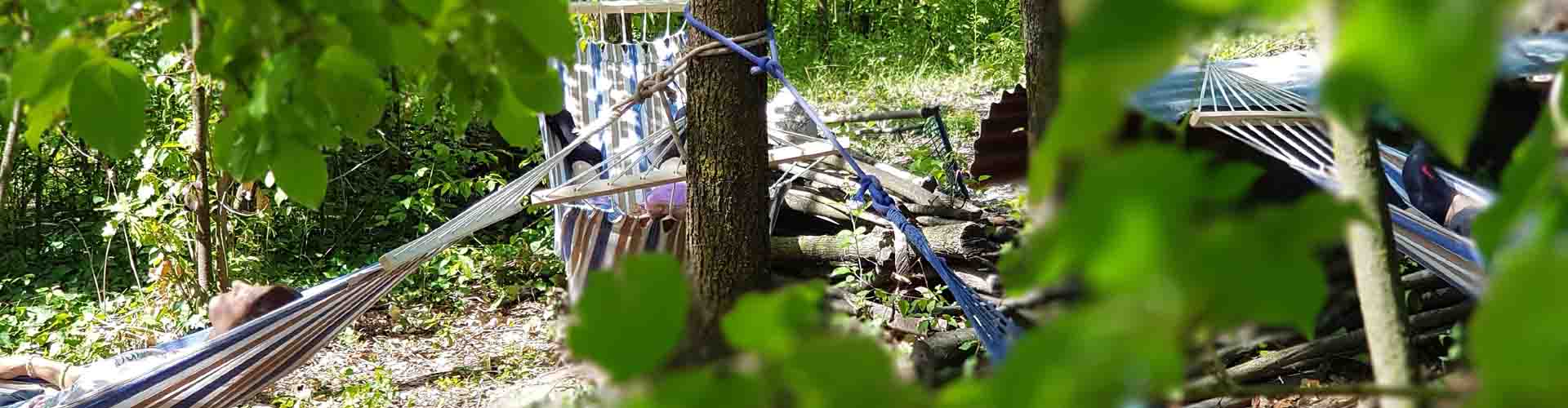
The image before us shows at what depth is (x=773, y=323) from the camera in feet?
1.45

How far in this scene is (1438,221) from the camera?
300cm

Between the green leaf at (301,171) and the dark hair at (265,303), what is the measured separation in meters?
2.58

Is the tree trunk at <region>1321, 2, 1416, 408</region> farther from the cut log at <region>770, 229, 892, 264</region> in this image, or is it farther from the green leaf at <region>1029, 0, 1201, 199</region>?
the cut log at <region>770, 229, 892, 264</region>

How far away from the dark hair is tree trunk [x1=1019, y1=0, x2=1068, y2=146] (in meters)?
2.07

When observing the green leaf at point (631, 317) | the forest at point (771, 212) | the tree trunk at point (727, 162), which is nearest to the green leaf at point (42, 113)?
the forest at point (771, 212)

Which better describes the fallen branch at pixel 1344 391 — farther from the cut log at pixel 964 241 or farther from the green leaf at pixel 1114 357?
the cut log at pixel 964 241

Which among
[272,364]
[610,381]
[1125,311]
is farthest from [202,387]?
[1125,311]

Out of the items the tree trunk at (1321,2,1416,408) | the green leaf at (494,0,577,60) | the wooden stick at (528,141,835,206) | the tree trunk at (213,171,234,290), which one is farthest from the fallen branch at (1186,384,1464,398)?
the tree trunk at (213,171,234,290)

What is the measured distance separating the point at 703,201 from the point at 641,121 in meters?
1.72

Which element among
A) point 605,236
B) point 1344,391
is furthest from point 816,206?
point 1344,391

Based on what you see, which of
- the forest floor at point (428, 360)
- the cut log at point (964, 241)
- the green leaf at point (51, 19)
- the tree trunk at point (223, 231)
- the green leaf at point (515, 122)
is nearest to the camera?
the green leaf at point (51, 19)

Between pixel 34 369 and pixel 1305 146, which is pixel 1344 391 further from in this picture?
pixel 34 369

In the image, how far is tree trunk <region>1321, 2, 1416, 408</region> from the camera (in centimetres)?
92

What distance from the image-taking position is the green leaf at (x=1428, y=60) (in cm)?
29
